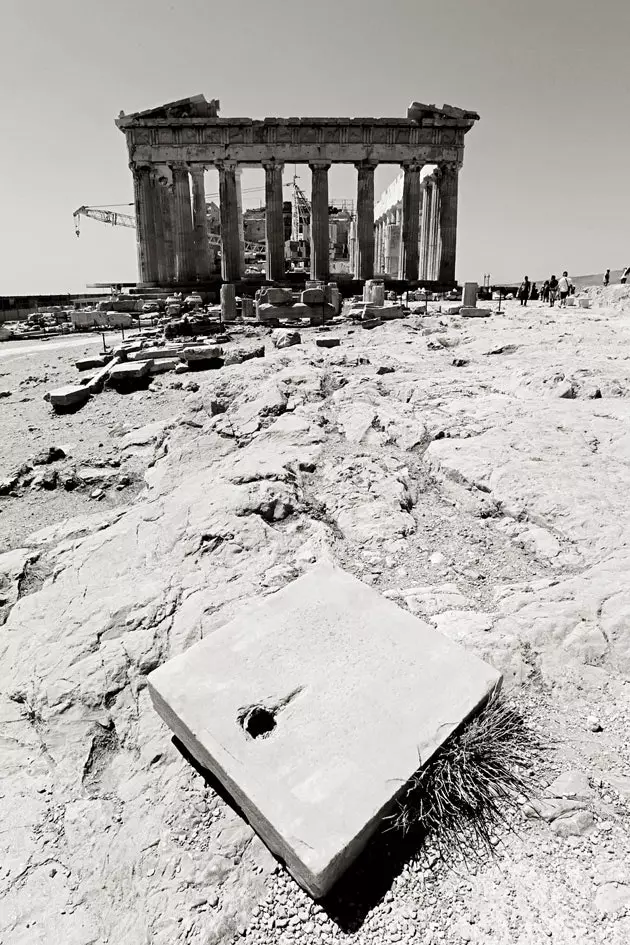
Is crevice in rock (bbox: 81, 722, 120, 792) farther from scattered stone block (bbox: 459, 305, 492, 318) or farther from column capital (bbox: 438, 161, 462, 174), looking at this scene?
column capital (bbox: 438, 161, 462, 174)

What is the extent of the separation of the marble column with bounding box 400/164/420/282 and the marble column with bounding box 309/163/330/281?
4.13 meters

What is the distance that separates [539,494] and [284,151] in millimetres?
29222

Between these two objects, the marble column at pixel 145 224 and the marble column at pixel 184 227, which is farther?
the marble column at pixel 184 227

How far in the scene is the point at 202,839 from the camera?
2.09m

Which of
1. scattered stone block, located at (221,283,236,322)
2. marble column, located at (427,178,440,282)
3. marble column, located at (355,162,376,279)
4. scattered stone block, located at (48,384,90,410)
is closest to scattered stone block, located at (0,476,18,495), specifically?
scattered stone block, located at (48,384,90,410)

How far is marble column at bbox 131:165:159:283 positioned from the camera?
28.6 meters

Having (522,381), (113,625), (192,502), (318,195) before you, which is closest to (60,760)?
(113,625)

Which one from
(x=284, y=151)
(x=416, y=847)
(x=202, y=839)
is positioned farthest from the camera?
(x=284, y=151)

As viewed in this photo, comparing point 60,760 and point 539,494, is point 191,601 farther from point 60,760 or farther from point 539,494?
point 539,494

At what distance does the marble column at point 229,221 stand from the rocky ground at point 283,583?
24.7 m

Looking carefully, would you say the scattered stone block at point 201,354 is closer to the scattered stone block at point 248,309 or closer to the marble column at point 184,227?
the scattered stone block at point 248,309

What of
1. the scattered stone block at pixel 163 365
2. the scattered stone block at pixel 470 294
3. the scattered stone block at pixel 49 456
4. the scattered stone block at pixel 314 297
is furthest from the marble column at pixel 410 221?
the scattered stone block at pixel 49 456

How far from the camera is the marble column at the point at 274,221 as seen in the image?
94.0 feet

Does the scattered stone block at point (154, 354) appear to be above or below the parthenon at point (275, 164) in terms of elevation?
below
